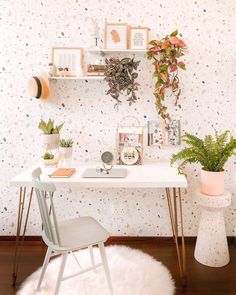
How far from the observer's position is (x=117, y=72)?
223 centimetres

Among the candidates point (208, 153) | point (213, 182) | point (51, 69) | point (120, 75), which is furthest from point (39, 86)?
point (213, 182)

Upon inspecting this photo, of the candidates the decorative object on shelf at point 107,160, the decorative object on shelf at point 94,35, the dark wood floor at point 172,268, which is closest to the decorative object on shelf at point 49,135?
the decorative object on shelf at point 107,160

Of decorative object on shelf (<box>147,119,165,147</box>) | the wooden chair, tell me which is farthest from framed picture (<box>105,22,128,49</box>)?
the wooden chair

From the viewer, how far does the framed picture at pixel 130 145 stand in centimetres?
242

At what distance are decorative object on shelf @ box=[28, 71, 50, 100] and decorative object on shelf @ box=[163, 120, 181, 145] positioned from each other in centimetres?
106

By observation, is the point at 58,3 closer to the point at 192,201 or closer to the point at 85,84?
the point at 85,84

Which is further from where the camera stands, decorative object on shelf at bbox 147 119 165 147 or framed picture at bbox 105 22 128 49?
decorative object on shelf at bbox 147 119 165 147

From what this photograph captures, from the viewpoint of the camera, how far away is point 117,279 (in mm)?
2025

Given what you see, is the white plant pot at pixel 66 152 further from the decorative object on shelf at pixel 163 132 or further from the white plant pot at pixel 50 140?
the decorative object on shelf at pixel 163 132

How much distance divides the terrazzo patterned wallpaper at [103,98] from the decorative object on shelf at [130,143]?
72mm

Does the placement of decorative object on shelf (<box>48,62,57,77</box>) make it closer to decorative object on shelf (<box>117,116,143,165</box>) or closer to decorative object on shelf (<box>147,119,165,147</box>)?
decorative object on shelf (<box>117,116,143,165</box>)

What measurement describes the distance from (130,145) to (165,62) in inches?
29.3

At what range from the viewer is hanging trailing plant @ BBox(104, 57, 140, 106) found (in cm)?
223

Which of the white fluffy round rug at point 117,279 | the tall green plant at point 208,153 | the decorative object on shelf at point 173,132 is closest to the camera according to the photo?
the white fluffy round rug at point 117,279
